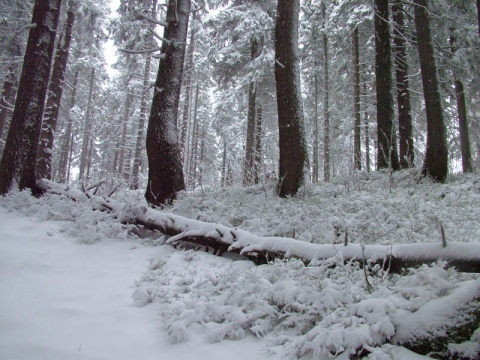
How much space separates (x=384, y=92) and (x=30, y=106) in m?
9.30

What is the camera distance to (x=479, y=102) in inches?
574

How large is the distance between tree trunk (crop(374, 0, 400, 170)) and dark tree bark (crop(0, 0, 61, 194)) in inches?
339

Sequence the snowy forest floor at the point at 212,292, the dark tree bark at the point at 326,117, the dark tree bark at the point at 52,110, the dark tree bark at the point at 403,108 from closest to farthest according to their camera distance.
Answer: the snowy forest floor at the point at 212,292
the dark tree bark at the point at 403,108
the dark tree bark at the point at 52,110
the dark tree bark at the point at 326,117

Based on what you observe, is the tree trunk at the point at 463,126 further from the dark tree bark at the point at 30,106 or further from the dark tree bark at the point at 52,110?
the dark tree bark at the point at 52,110

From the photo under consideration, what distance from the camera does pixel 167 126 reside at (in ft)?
21.6

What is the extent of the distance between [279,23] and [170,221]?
5.23 metres

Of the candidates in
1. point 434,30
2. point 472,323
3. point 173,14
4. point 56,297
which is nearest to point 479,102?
point 434,30

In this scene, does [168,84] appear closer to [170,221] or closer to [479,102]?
[170,221]

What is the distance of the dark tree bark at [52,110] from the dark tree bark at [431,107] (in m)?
11.2

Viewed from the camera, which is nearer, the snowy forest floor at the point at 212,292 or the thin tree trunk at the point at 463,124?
the snowy forest floor at the point at 212,292

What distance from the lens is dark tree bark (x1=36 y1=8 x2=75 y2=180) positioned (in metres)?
10.3

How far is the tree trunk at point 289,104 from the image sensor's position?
21.3 ft

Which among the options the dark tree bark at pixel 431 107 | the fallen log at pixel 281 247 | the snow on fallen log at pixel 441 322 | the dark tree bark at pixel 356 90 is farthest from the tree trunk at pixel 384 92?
the snow on fallen log at pixel 441 322

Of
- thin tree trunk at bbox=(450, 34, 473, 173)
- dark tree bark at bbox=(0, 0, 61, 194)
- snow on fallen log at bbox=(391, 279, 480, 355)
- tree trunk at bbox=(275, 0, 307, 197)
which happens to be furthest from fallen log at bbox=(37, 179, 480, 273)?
thin tree trunk at bbox=(450, 34, 473, 173)
